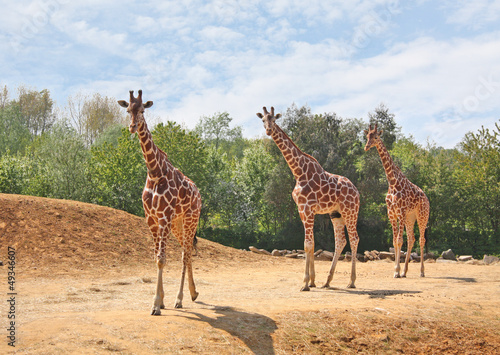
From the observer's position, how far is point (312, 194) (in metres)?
11.1

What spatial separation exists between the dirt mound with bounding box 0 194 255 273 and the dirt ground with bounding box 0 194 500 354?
0.20 ft

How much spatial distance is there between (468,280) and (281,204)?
1733cm

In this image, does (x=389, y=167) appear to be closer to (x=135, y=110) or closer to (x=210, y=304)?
(x=210, y=304)

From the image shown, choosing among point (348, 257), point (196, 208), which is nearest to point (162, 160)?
point (196, 208)

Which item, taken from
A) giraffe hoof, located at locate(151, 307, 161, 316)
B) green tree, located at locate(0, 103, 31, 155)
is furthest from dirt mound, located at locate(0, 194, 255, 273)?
green tree, located at locate(0, 103, 31, 155)

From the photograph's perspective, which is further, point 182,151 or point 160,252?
point 182,151

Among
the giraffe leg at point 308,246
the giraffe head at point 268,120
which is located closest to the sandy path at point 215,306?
the giraffe leg at point 308,246

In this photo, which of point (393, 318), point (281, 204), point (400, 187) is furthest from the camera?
point (281, 204)

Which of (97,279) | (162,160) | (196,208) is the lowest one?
(97,279)

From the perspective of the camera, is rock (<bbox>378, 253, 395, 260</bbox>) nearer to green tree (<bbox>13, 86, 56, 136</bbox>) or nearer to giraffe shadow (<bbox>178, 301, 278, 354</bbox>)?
giraffe shadow (<bbox>178, 301, 278, 354</bbox>)

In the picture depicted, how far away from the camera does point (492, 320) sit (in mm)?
8617

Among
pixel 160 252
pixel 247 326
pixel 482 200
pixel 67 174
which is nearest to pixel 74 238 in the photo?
pixel 160 252

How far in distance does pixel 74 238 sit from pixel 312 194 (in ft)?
31.3

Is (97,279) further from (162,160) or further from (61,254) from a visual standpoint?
(162,160)
